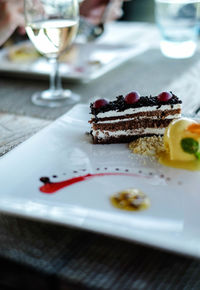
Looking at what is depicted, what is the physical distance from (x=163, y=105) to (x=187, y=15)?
100 centimetres

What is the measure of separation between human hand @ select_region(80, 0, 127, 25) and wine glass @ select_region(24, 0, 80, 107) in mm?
1078

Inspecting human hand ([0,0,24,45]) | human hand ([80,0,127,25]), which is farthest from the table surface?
human hand ([80,0,127,25])

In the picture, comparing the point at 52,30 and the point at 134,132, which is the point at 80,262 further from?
the point at 52,30

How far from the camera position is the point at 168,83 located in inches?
71.7

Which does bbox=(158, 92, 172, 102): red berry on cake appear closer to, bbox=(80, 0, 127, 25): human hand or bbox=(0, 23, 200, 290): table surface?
bbox=(0, 23, 200, 290): table surface

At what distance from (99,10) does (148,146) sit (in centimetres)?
189

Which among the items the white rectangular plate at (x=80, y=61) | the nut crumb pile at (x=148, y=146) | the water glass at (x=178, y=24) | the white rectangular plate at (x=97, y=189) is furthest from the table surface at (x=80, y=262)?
the water glass at (x=178, y=24)

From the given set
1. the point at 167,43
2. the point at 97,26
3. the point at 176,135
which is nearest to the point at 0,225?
the point at 176,135

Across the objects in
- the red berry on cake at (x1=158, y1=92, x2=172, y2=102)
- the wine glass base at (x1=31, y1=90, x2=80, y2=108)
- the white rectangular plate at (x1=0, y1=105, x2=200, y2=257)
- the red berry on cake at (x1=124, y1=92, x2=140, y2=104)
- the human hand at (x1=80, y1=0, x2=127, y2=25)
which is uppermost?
the human hand at (x1=80, y1=0, x2=127, y2=25)

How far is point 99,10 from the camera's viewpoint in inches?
111

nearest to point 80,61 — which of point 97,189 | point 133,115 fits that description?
point 133,115

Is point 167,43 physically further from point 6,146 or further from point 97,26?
point 6,146

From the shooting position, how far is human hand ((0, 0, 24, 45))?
1.90 meters

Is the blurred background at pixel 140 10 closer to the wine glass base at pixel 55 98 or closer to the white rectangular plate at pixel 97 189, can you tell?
the wine glass base at pixel 55 98
